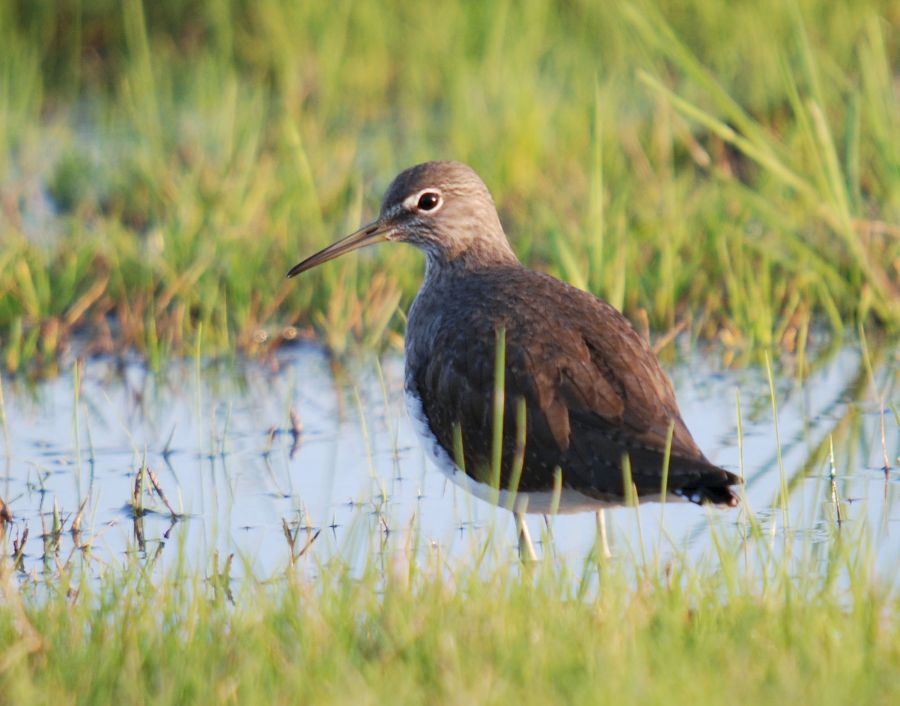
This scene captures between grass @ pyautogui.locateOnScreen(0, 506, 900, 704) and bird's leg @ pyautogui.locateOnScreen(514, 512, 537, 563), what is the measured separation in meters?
0.64

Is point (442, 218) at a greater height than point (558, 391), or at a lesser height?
greater

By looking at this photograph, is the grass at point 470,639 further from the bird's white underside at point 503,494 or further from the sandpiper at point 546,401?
the bird's white underside at point 503,494

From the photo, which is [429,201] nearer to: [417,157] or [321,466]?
[321,466]

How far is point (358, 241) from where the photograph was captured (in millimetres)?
6883

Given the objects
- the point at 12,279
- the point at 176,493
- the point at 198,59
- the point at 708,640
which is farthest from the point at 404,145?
the point at 708,640

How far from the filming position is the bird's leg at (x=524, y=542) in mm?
5250

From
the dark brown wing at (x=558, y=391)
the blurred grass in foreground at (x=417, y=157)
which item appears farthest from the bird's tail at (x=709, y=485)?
Answer: the blurred grass in foreground at (x=417, y=157)

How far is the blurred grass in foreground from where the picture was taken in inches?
299

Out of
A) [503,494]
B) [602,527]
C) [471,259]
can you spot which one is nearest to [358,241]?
[471,259]

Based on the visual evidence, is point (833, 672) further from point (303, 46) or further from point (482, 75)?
point (303, 46)

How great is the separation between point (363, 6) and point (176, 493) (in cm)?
595

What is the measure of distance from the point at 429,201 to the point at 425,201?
0.06 feet

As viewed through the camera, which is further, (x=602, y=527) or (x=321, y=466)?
(x=321, y=466)

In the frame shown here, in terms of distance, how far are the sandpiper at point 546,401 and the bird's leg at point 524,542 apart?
0.6 inches
